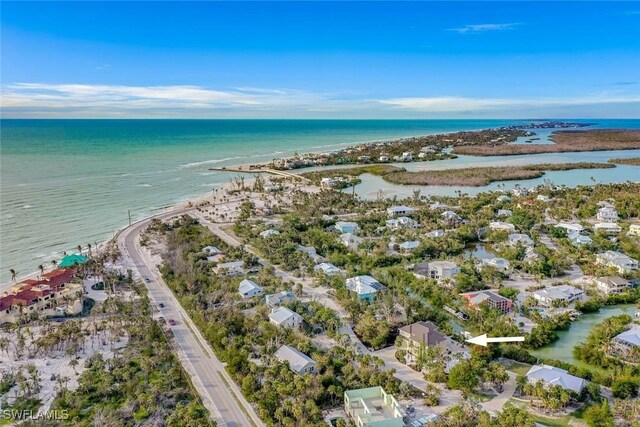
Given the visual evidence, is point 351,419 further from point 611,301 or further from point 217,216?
point 217,216

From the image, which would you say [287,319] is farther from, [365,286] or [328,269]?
[328,269]

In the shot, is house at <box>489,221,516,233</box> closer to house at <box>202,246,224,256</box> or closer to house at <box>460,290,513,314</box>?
house at <box>460,290,513,314</box>

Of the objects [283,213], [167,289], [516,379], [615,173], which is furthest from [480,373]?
[615,173]

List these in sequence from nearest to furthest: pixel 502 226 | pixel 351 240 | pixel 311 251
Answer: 1. pixel 311 251
2. pixel 351 240
3. pixel 502 226

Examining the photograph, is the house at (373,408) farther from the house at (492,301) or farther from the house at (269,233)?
the house at (269,233)

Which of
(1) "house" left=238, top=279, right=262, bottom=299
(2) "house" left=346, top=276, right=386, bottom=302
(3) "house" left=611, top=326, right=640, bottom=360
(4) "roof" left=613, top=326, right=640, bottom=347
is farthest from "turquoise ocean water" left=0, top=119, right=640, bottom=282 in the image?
(4) "roof" left=613, top=326, right=640, bottom=347

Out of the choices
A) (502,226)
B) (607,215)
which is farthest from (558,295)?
(607,215)
